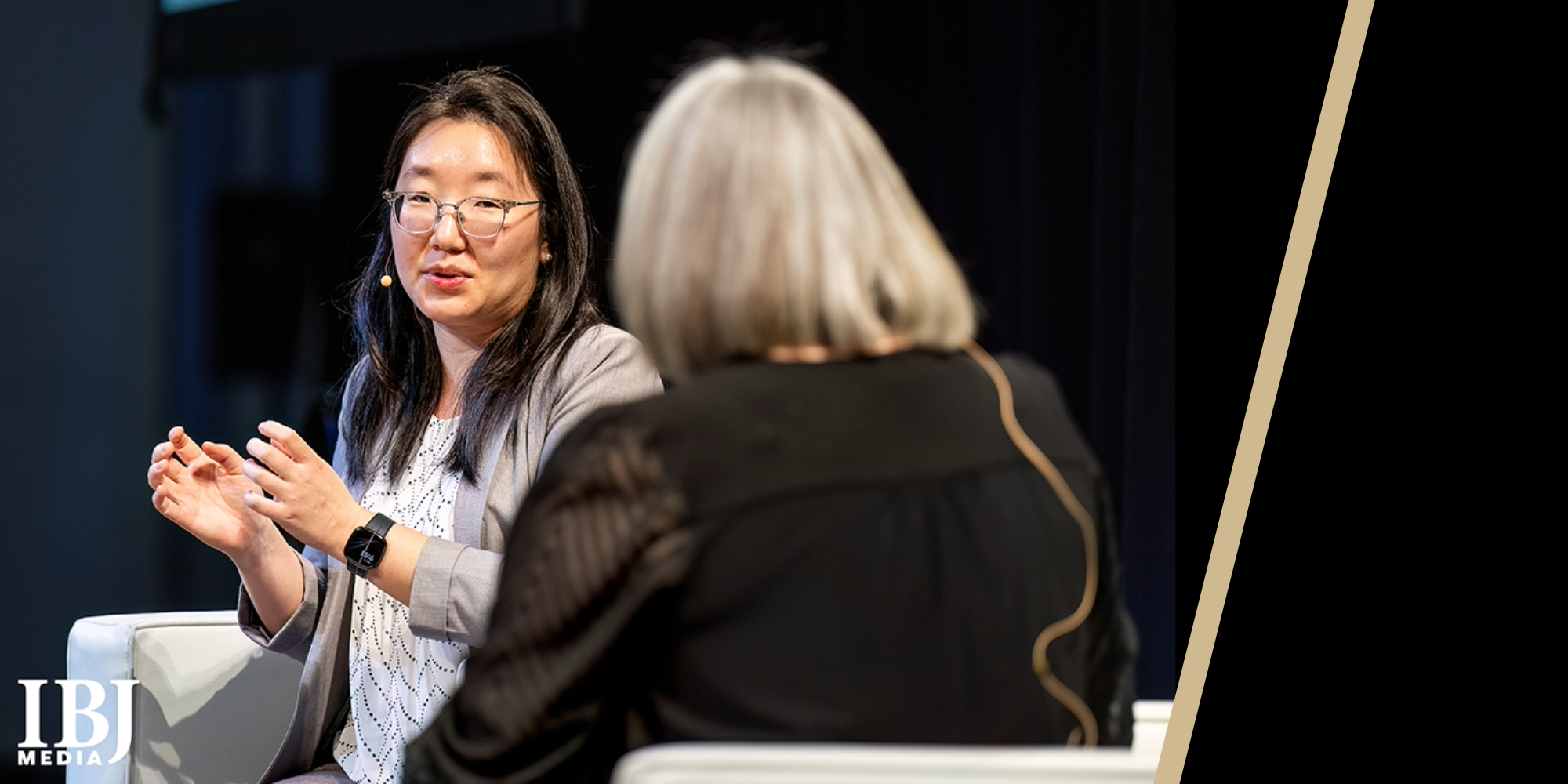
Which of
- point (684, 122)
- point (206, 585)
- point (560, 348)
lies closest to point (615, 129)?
point (560, 348)

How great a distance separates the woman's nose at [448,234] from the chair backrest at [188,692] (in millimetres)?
637

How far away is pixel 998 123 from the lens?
7.68ft

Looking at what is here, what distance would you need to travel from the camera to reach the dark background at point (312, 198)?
7.44 ft

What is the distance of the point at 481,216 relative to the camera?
164 centimetres

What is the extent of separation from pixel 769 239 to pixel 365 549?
75cm

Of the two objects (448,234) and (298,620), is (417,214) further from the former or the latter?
(298,620)

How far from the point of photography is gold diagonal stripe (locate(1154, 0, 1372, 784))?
1.17 m

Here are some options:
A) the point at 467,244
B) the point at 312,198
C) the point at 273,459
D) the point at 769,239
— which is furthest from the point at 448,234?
the point at 312,198

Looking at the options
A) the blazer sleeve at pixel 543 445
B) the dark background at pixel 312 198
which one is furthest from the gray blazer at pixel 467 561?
the dark background at pixel 312 198

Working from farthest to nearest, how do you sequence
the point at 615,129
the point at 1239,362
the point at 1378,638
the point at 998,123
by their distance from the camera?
the point at 615,129
the point at 998,123
the point at 1239,362
the point at 1378,638

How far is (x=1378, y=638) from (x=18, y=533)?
8.28 feet

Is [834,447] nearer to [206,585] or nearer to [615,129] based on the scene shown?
[615,129]

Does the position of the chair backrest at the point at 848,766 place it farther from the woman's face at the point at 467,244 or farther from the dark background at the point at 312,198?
the dark background at the point at 312,198

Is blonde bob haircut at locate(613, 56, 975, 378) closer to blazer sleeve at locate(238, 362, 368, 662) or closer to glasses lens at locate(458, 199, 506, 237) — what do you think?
glasses lens at locate(458, 199, 506, 237)
